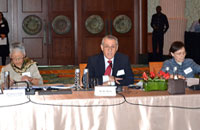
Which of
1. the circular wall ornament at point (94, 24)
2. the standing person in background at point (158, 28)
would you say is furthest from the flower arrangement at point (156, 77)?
the circular wall ornament at point (94, 24)

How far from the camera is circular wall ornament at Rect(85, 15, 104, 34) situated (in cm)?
1130

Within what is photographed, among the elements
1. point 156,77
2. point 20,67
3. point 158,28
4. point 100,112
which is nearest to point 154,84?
point 156,77

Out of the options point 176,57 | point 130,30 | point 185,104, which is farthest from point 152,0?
point 185,104

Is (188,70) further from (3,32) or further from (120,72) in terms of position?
(3,32)

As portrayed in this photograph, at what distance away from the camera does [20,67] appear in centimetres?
450

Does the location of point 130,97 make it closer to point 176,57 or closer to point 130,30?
point 176,57

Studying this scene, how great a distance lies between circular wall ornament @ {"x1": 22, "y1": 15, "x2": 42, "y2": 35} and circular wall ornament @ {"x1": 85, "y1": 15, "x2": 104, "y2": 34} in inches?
56.0

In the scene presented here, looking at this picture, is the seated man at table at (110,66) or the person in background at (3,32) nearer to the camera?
the seated man at table at (110,66)

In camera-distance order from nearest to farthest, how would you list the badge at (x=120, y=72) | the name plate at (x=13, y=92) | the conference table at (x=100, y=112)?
the conference table at (x=100, y=112) → the name plate at (x=13, y=92) → the badge at (x=120, y=72)

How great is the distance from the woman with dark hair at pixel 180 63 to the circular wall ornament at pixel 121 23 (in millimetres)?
6808

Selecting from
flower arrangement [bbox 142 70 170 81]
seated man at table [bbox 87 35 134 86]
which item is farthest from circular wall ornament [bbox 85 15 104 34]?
flower arrangement [bbox 142 70 170 81]

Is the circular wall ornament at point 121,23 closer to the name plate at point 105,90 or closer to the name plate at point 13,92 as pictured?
the name plate at point 105,90

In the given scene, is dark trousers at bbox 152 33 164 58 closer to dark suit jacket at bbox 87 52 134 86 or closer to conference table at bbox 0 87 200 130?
dark suit jacket at bbox 87 52 134 86

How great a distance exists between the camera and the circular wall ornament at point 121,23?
1141cm
